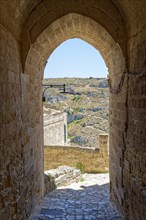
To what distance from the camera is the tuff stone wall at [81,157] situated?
1298 centimetres

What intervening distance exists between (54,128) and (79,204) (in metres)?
11.8

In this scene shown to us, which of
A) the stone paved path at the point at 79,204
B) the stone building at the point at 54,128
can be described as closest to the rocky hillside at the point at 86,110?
the stone building at the point at 54,128

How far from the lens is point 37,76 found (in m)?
7.07

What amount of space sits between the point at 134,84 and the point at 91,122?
1231 inches

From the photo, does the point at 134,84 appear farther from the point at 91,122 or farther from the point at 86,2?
the point at 91,122

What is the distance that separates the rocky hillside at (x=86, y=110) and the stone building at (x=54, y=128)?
3794 mm

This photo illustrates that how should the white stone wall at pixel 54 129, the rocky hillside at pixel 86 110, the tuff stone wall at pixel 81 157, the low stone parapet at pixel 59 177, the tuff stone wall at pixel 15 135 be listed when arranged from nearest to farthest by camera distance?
the tuff stone wall at pixel 15 135
the low stone parapet at pixel 59 177
the tuff stone wall at pixel 81 157
the white stone wall at pixel 54 129
the rocky hillside at pixel 86 110

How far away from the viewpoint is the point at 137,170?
4.51m

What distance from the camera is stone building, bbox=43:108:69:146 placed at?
1789 cm

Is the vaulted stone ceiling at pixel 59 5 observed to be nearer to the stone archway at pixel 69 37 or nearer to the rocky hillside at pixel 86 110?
the stone archway at pixel 69 37

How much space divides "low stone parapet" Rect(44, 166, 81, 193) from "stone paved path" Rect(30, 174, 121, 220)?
7.2 inches

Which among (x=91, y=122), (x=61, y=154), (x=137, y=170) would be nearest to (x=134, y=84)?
(x=137, y=170)

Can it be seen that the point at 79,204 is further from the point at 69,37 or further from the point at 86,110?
the point at 86,110

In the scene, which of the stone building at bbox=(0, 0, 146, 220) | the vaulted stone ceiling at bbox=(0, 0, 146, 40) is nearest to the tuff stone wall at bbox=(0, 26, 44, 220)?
the stone building at bbox=(0, 0, 146, 220)
